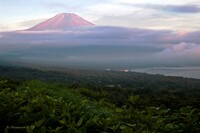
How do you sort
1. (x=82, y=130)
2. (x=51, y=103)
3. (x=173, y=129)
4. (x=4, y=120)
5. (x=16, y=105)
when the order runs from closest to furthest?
(x=82, y=130) → (x=173, y=129) → (x=4, y=120) → (x=16, y=105) → (x=51, y=103)

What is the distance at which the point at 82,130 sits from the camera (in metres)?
5.07

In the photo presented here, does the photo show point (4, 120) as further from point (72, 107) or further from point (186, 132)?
point (186, 132)

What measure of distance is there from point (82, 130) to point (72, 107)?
172cm

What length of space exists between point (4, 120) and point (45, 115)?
23.7 inches

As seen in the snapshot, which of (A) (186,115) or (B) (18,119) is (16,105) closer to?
(B) (18,119)

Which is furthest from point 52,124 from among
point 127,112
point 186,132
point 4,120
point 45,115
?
point 186,132

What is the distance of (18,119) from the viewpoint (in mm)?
6137

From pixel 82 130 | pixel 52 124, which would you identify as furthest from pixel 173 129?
pixel 52 124

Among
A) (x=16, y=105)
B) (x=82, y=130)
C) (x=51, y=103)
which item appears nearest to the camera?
(x=82, y=130)

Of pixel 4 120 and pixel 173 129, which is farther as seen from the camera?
pixel 4 120

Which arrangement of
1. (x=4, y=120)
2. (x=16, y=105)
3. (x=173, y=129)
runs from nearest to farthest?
(x=173, y=129)
(x=4, y=120)
(x=16, y=105)

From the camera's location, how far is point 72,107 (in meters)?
6.77

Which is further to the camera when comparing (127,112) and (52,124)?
(127,112)

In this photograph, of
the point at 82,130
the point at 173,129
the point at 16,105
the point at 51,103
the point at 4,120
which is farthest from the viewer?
the point at 51,103
